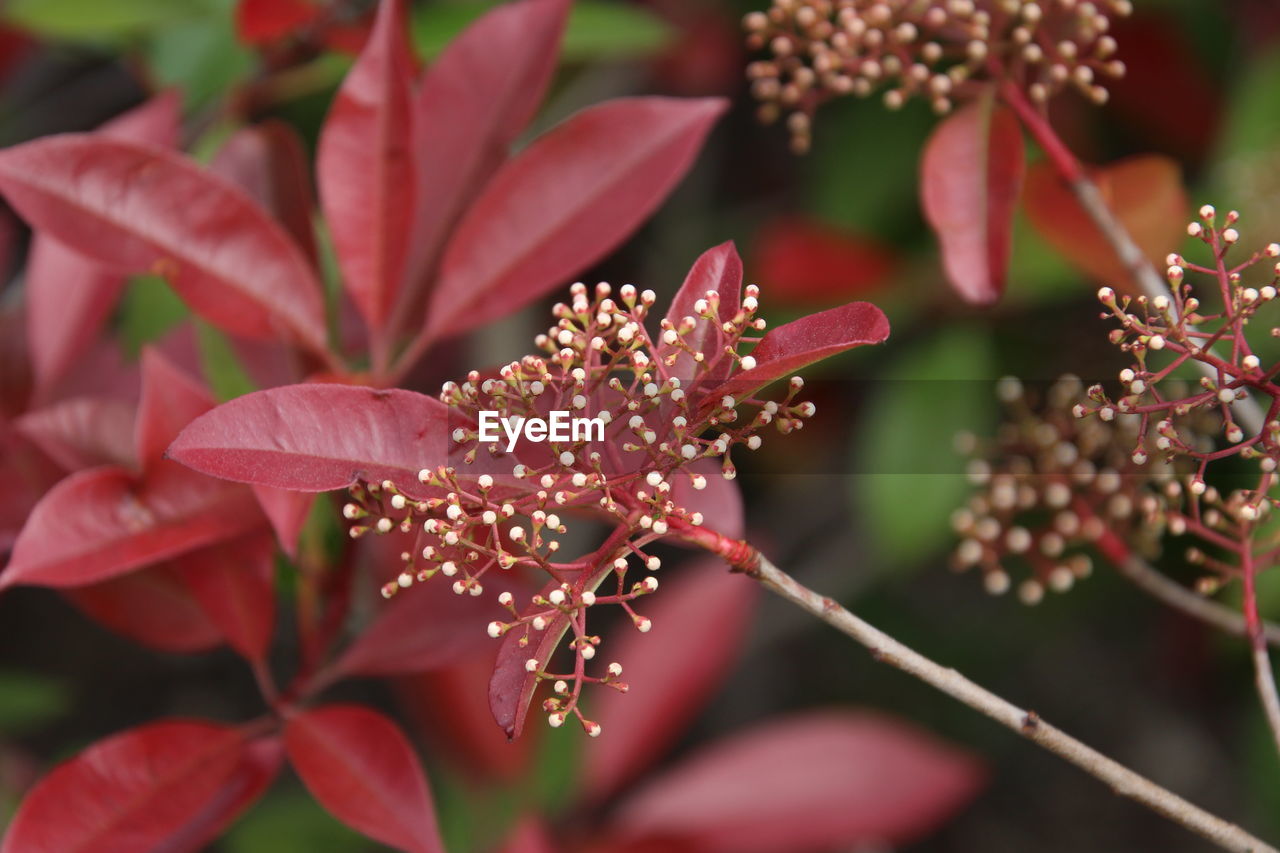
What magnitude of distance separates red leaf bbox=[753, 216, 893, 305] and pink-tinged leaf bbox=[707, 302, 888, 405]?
0.82 meters

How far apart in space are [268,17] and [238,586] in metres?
0.51

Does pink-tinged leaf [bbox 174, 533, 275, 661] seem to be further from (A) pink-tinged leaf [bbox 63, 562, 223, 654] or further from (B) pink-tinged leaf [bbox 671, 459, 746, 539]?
(B) pink-tinged leaf [bbox 671, 459, 746, 539]


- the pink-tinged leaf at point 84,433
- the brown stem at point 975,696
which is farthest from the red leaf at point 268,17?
the brown stem at point 975,696

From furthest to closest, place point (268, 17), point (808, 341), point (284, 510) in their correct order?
point (268, 17) < point (284, 510) < point (808, 341)

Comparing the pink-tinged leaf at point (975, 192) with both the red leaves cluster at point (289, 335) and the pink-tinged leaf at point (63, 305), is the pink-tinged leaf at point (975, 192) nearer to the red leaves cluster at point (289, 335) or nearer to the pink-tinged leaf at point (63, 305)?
the red leaves cluster at point (289, 335)

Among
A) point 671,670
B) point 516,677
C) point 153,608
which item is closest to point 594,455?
point 516,677

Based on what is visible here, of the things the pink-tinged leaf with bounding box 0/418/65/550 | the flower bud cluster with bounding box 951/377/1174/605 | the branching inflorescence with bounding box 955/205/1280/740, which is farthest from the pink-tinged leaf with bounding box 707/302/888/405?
the pink-tinged leaf with bounding box 0/418/65/550

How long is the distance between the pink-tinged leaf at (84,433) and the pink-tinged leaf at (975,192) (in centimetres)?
55

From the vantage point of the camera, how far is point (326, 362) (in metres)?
0.74

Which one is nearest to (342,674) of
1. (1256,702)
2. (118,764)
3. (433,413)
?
(118,764)

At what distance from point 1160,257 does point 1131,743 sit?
1.18m

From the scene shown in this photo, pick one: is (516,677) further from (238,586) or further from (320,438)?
(238,586)

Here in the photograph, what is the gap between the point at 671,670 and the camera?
1.13 meters

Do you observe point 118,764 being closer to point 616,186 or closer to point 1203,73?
point 616,186
